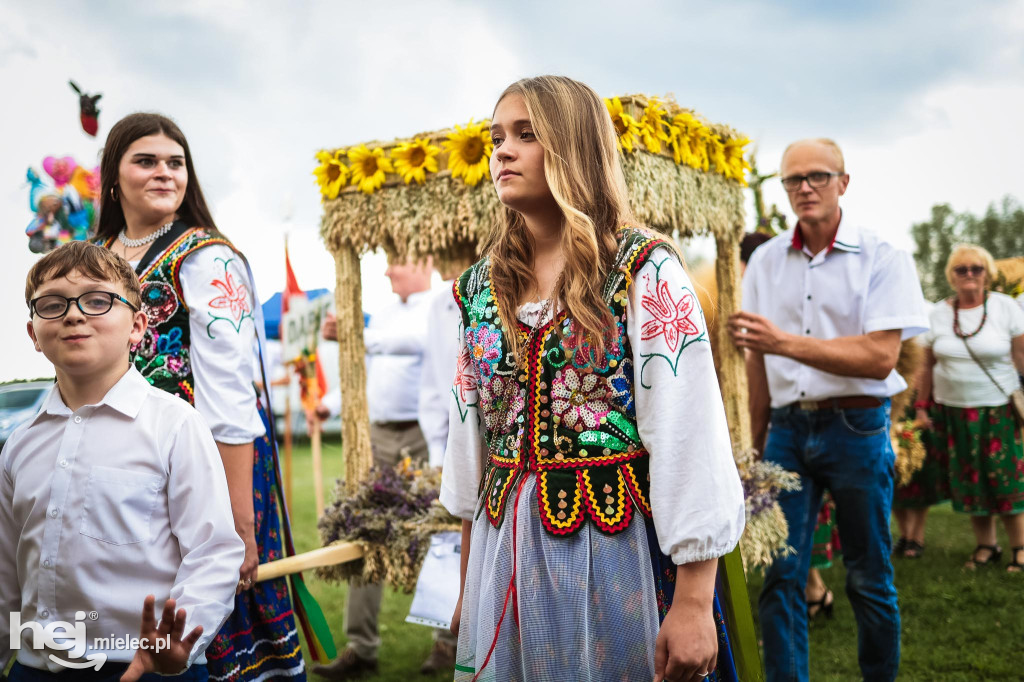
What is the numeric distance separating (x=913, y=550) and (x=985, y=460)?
0.92 meters

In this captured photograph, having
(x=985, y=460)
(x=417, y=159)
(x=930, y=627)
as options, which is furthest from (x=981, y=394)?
(x=417, y=159)

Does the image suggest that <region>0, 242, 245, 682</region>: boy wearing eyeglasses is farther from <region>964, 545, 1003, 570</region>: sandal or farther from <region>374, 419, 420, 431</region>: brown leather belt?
<region>964, 545, 1003, 570</region>: sandal

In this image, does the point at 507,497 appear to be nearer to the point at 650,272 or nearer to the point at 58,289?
the point at 650,272

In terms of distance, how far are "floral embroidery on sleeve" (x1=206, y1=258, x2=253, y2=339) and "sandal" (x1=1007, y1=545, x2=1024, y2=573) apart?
Result: 5.47m

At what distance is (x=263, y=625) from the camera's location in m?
2.71

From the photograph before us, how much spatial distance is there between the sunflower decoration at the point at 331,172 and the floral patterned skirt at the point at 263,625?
1.75 metres

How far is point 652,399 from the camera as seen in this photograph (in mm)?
1667

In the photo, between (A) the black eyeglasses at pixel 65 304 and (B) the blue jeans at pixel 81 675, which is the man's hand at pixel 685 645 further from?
(A) the black eyeglasses at pixel 65 304

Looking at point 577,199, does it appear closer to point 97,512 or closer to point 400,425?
point 97,512

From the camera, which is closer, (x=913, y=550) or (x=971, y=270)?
(x=971, y=270)

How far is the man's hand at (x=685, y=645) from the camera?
1.58 m

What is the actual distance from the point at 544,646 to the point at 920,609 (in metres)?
4.34

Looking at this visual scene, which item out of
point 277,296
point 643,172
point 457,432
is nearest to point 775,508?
point 643,172

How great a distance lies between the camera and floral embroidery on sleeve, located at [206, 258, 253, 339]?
Answer: 8.13 feet
